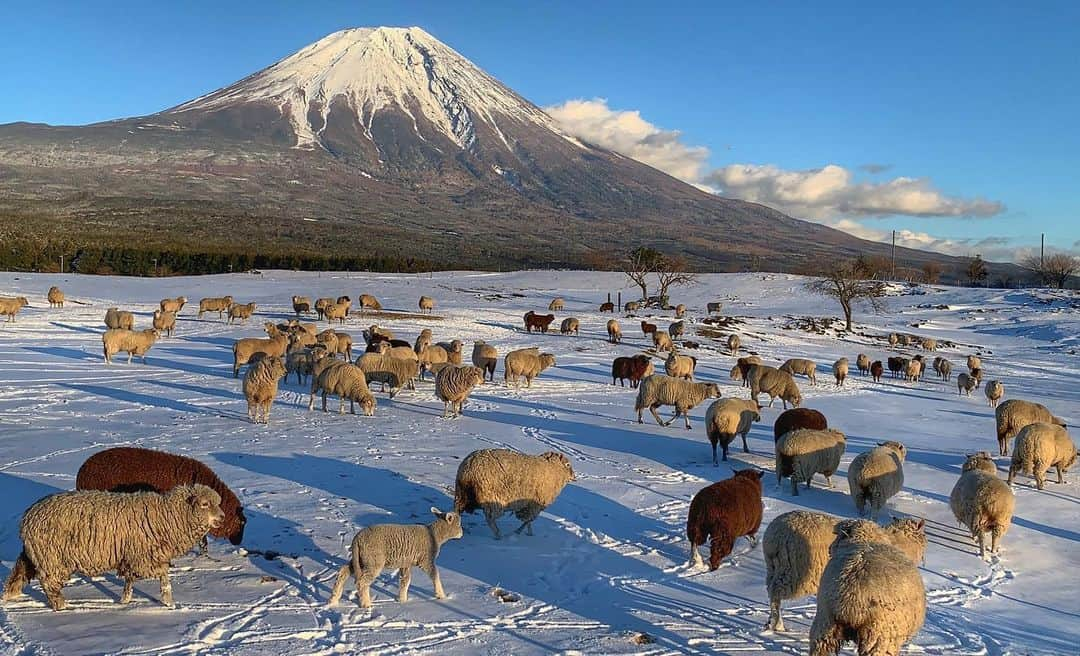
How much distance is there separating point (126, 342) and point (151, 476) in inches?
638

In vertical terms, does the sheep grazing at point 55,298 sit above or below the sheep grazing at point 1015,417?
above

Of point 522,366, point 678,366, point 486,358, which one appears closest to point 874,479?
point 678,366

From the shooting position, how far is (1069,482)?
13281mm

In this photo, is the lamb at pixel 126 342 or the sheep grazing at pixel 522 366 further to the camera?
the lamb at pixel 126 342

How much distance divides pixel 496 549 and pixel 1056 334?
49.0 meters

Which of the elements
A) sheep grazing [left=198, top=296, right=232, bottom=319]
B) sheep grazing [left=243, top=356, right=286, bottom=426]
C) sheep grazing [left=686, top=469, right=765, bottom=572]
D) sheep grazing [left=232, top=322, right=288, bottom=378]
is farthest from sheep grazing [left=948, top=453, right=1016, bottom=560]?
sheep grazing [left=198, top=296, right=232, bottom=319]

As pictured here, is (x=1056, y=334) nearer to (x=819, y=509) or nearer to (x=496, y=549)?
(x=819, y=509)

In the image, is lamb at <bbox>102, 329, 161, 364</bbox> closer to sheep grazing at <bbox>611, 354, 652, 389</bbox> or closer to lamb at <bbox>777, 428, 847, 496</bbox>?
sheep grazing at <bbox>611, 354, 652, 389</bbox>

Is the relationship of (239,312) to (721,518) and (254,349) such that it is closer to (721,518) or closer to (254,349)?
(254,349)

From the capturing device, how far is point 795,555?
7477 mm

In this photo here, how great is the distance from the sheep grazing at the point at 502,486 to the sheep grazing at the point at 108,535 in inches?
120

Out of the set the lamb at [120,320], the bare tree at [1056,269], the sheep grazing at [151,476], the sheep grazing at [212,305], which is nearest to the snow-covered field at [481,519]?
the sheep grazing at [151,476]

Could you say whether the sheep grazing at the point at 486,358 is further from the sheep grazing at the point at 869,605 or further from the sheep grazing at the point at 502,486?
the sheep grazing at the point at 869,605

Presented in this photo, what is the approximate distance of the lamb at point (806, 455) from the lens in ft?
39.2
